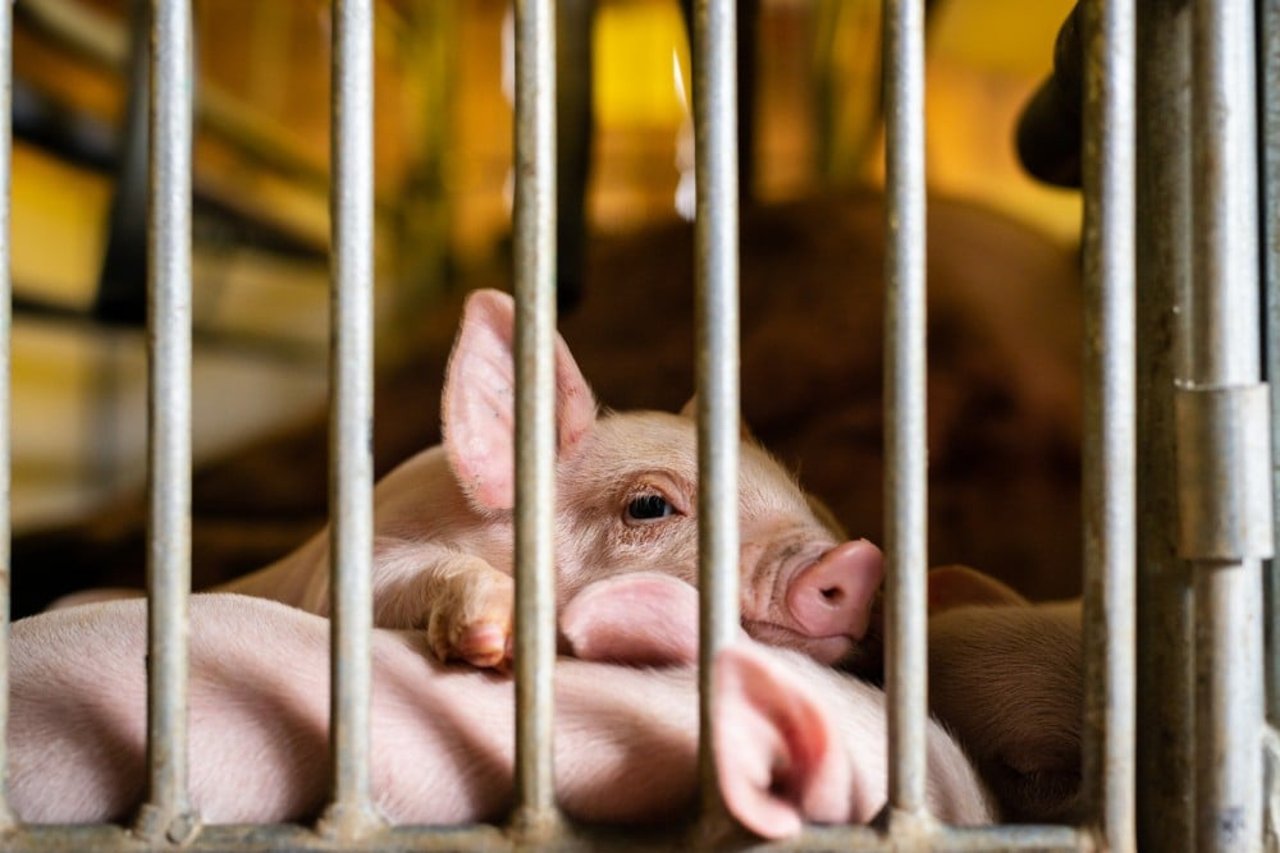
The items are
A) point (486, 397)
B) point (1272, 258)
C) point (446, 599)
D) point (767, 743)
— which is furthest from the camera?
point (486, 397)

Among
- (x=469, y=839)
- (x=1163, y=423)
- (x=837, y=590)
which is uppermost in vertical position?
(x=1163, y=423)

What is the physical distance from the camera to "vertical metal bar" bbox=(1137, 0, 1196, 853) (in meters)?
0.65

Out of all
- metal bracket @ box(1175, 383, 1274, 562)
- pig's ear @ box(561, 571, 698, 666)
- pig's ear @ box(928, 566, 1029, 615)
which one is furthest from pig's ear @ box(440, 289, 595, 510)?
metal bracket @ box(1175, 383, 1274, 562)

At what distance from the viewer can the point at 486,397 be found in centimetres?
96

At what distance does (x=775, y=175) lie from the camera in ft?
16.0

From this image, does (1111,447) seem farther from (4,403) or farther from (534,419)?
(4,403)

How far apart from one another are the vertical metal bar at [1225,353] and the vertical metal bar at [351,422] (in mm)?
426

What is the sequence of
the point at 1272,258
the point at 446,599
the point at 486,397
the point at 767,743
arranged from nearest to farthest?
the point at 767,743, the point at 1272,258, the point at 446,599, the point at 486,397

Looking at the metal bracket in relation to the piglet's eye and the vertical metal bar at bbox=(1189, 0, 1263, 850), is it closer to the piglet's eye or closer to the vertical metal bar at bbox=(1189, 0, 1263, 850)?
the vertical metal bar at bbox=(1189, 0, 1263, 850)

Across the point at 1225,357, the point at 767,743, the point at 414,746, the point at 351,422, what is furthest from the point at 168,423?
the point at 1225,357

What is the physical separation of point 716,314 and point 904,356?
0.32 ft

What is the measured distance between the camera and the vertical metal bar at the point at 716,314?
61 centimetres

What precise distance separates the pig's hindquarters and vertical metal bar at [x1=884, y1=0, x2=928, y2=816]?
128mm

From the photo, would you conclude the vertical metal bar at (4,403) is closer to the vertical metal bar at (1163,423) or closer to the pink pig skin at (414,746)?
the pink pig skin at (414,746)
